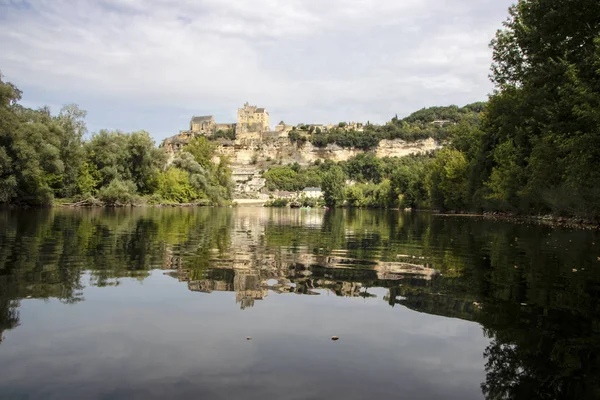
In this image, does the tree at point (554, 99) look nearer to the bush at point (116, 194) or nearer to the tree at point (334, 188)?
the bush at point (116, 194)

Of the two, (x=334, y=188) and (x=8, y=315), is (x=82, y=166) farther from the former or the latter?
(x=334, y=188)

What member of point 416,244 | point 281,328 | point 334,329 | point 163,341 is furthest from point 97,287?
point 416,244

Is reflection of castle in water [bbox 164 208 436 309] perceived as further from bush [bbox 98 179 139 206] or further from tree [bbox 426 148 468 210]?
bush [bbox 98 179 139 206]

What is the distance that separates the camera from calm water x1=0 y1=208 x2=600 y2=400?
454 cm

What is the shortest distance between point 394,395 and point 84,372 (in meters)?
2.99

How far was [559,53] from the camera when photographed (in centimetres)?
2780

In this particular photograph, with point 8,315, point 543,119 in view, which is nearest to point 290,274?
point 8,315

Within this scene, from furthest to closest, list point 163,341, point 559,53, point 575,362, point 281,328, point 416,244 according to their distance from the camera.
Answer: point 559,53, point 416,244, point 281,328, point 163,341, point 575,362

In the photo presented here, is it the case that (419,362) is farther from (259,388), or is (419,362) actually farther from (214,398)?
(214,398)

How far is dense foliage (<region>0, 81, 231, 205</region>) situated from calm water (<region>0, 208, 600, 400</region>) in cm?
3705

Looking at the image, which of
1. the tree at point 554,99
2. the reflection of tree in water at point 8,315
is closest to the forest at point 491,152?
the tree at point 554,99

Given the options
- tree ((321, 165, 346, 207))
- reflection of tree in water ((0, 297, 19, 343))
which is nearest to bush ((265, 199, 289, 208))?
tree ((321, 165, 346, 207))

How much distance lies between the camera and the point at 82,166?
60.1 meters

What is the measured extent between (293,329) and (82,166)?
199ft
